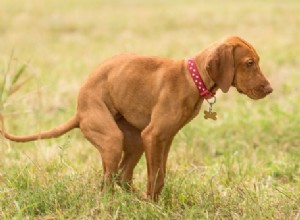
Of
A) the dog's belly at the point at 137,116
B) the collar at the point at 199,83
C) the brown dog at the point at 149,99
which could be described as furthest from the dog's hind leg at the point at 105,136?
the collar at the point at 199,83

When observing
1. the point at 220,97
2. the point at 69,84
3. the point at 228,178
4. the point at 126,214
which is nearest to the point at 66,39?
the point at 69,84

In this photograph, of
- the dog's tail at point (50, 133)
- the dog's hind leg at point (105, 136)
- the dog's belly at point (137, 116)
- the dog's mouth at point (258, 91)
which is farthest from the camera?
the dog's tail at point (50, 133)

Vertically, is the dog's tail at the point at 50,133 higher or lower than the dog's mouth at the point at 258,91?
lower

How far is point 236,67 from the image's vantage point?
4473 millimetres

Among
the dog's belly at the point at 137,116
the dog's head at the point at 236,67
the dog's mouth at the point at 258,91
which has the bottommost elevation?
the dog's belly at the point at 137,116

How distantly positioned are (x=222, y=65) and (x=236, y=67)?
12cm

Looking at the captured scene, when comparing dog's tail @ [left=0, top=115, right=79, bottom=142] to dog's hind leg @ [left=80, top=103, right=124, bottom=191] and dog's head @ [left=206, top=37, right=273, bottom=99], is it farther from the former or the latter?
dog's head @ [left=206, top=37, right=273, bottom=99]

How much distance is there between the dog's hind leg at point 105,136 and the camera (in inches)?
182

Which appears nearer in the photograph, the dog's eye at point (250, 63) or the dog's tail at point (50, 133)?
the dog's eye at point (250, 63)

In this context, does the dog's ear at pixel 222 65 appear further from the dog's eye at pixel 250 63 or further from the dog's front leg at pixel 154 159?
the dog's front leg at pixel 154 159

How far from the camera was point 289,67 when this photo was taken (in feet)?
35.7

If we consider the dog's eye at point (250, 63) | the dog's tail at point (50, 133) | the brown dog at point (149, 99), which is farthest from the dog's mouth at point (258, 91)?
the dog's tail at point (50, 133)

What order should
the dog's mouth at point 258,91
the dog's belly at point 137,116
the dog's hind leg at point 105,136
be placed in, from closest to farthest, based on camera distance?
1. the dog's mouth at point 258,91
2. the dog's hind leg at point 105,136
3. the dog's belly at point 137,116

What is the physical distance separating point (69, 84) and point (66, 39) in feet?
18.2
